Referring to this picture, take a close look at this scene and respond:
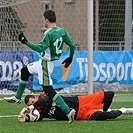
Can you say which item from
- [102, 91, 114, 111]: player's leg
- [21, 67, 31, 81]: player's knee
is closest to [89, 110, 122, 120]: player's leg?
[102, 91, 114, 111]: player's leg

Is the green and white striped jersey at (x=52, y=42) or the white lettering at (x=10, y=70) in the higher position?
the green and white striped jersey at (x=52, y=42)

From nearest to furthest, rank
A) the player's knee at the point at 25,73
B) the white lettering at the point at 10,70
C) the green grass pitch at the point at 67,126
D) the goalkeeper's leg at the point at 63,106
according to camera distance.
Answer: the green grass pitch at the point at 67,126 < the goalkeeper's leg at the point at 63,106 < the player's knee at the point at 25,73 < the white lettering at the point at 10,70

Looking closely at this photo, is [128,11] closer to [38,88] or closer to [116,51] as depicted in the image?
[116,51]

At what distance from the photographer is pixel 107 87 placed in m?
20.3

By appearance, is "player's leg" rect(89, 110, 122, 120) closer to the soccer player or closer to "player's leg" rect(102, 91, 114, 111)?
"player's leg" rect(102, 91, 114, 111)

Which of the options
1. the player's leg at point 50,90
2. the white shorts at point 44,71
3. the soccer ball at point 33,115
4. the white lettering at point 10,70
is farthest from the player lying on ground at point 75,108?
the white lettering at point 10,70

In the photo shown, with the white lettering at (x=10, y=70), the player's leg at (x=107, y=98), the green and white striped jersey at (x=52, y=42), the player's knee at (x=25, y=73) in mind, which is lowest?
the white lettering at (x=10, y=70)

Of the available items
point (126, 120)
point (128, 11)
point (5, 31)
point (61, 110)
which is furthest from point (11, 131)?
point (128, 11)

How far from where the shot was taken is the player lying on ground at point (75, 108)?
10.2m

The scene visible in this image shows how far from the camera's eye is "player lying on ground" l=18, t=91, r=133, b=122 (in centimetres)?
1019

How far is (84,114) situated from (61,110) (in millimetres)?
414

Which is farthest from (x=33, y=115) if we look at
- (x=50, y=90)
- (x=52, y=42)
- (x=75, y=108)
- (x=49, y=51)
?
(x=52, y=42)

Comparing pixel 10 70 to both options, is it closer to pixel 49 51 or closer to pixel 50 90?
pixel 49 51

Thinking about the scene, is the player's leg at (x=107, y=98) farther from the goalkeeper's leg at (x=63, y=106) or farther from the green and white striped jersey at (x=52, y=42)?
the green and white striped jersey at (x=52, y=42)
